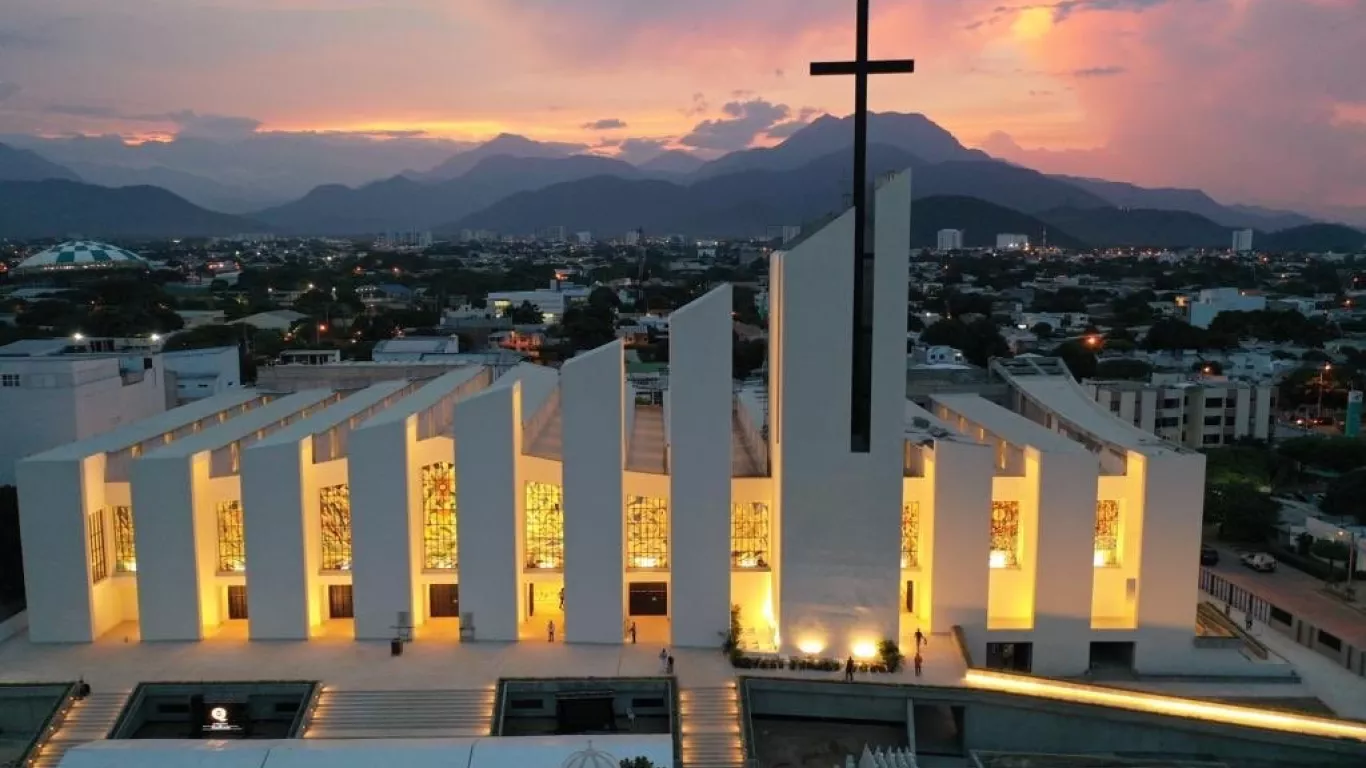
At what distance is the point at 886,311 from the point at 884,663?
7423 mm

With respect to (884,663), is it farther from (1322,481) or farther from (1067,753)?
(1322,481)

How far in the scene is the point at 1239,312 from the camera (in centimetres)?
8594

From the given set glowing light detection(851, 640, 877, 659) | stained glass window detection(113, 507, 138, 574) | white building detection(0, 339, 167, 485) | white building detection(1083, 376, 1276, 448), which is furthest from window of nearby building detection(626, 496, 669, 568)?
white building detection(1083, 376, 1276, 448)

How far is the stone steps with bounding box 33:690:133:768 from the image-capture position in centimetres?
1839

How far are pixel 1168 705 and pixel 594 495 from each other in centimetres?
1236

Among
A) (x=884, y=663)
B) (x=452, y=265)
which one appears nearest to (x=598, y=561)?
(x=884, y=663)

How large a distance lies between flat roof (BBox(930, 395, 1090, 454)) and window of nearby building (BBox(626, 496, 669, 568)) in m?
8.51

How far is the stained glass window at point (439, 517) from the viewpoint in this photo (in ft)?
75.0

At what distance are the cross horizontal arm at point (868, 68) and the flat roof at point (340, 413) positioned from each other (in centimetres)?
1378

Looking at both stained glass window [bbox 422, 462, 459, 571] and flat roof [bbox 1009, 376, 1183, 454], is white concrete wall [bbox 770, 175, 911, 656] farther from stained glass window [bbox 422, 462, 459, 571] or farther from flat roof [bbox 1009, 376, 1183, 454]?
stained glass window [bbox 422, 462, 459, 571]

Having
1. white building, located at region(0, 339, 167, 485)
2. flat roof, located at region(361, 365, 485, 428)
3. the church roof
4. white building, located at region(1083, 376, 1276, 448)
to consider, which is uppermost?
the church roof

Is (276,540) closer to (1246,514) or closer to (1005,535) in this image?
(1005,535)

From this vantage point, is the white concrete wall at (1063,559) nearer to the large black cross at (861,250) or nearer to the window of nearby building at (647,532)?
the large black cross at (861,250)

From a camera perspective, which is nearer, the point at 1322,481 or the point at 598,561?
the point at 598,561
